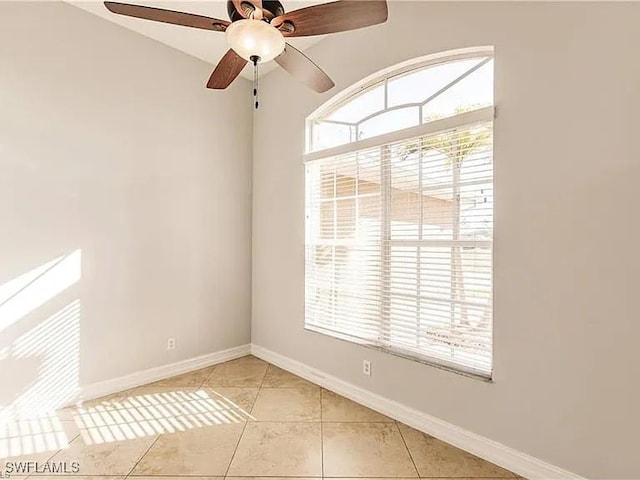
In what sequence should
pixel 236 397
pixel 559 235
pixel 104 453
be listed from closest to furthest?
pixel 559 235 < pixel 104 453 < pixel 236 397

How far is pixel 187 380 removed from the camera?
126 inches

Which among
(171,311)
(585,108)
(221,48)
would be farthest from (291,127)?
(585,108)

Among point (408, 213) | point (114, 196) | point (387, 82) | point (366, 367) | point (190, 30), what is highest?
point (190, 30)

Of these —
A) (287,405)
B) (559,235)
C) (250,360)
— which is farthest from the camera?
(250,360)

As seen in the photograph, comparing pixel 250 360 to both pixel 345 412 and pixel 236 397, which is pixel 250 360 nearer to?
pixel 236 397

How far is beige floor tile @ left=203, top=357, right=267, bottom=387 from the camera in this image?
10.3 feet

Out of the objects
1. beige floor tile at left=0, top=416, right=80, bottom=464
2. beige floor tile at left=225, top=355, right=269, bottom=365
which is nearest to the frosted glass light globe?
beige floor tile at left=0, top=416, right=80, bottom=464

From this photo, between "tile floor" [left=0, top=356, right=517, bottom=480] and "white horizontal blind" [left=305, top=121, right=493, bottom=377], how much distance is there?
1.84 ft

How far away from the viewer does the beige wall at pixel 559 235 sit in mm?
1611

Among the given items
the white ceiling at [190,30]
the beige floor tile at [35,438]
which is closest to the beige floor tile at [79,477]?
the beige floor tile at [35,438]

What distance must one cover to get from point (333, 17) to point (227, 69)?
0.79 meters

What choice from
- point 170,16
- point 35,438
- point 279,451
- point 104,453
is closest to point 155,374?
point 35,438

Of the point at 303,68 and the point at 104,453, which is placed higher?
the point at 303,68

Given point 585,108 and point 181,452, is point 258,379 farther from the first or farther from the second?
point 585,108
